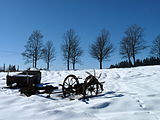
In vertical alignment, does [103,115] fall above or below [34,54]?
below

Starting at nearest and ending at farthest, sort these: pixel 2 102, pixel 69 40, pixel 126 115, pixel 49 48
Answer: pixel 126 115 → pixel 2 102 → pixel 69 40 → pixel 49 48

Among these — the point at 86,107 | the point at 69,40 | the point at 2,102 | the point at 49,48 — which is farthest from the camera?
the point at 49,48

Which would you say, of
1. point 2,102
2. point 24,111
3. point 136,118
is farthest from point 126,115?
point 2,102

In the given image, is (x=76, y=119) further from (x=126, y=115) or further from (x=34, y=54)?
(x=34, y=54)

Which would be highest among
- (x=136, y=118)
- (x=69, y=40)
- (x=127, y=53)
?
(x=69, y=40)

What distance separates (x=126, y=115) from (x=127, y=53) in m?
28.5

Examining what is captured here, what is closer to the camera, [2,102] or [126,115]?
[126,115]

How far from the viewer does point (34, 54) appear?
99.1ft

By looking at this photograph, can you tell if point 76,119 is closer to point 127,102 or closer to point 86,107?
point 86,107

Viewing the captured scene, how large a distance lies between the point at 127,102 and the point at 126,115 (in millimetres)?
1086

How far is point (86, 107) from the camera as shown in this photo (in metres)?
4.32

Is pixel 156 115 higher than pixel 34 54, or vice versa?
pixel 34 54

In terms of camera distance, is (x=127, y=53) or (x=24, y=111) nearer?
(x=24, y=111)

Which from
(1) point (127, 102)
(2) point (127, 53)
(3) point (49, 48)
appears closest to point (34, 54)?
(3) point (49, 48)
